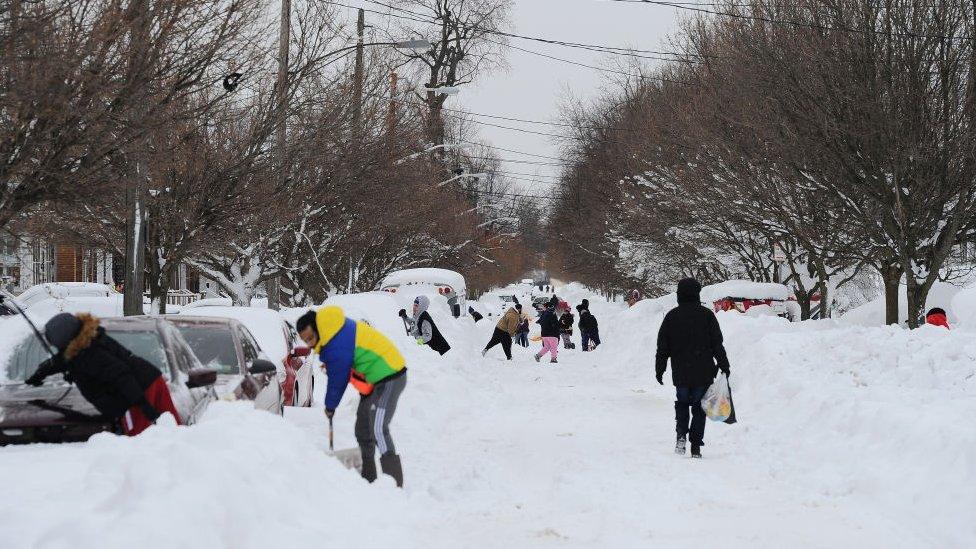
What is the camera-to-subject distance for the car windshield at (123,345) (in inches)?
367

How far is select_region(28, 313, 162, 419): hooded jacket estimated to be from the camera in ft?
25.7

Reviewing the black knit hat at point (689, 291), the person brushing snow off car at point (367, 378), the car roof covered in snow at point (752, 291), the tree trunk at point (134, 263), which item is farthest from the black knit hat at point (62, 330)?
the car roof covered in snow at point (752, 291)

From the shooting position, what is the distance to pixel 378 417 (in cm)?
879

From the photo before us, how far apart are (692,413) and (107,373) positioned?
209 inches

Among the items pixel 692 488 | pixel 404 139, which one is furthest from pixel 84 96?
pixel 404 139

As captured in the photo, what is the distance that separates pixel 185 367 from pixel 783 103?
50.9 ft

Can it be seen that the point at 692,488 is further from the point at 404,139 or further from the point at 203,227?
the point at 404,139

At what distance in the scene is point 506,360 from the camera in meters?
28.0

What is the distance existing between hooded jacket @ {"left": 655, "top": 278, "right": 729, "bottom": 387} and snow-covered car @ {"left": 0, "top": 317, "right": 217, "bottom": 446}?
4.20 m

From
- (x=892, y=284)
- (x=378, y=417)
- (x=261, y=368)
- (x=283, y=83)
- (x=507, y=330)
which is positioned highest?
(x=283, y=83)

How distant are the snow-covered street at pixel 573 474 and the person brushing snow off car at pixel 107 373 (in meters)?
0.38

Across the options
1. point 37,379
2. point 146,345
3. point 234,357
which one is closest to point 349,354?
point 146,345

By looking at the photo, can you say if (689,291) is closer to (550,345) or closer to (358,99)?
(550,345)

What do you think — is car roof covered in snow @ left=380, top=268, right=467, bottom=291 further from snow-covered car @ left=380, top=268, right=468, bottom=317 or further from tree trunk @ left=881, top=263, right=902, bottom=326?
tree trunk @ left=881, top=263, right=902, bottom=326
